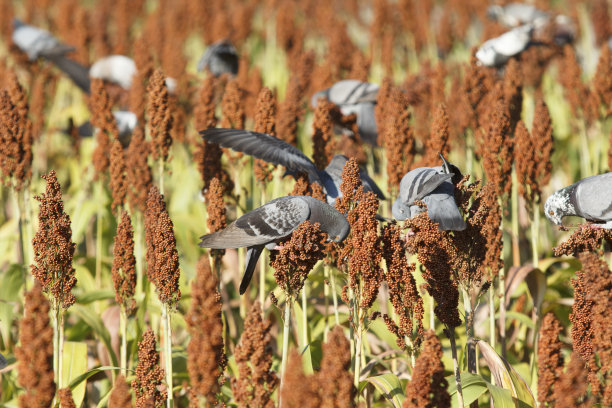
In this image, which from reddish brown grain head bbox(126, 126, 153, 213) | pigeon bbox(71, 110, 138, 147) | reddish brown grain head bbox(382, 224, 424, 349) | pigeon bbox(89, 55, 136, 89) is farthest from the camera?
pigeon bbox(89, 55, 136, 89)

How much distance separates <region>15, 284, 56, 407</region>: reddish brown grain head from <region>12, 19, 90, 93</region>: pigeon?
506 centimetres

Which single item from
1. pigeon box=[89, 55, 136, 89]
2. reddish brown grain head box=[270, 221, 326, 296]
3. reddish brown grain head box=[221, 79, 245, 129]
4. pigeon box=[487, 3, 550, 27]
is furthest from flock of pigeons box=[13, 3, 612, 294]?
pigeon box=[487, 3, 550, 27]

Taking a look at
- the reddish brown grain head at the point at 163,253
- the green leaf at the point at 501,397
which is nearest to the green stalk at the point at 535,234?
the green leaf at the point at 501,397

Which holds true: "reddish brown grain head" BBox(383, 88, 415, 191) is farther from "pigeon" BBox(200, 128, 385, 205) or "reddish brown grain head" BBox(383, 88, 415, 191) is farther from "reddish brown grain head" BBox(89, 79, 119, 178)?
"reddish brown grain head" BBox(89, 79, 119, 178)

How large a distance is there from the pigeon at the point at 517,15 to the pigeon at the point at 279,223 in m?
6.03

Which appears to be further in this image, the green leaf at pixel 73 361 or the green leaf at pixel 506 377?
the green leaf at pixel 73 361

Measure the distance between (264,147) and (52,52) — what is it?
4.24 metres

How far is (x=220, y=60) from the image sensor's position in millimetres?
6438

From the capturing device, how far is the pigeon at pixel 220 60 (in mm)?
6410

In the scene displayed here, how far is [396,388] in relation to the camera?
3.24m

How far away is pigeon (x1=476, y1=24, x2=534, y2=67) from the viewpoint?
5820 mm

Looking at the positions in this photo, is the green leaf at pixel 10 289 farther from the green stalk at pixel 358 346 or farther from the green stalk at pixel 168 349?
the green stalk at pixel 358 346

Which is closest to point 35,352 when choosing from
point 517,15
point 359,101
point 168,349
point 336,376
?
point 168,349

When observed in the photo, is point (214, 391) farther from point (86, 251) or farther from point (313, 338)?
point (86, 251)
